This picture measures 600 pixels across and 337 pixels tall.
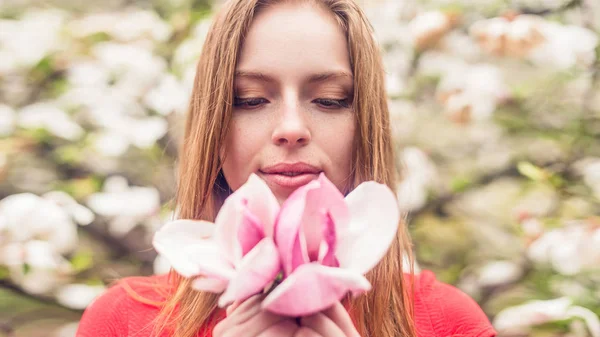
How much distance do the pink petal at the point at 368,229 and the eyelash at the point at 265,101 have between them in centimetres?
28

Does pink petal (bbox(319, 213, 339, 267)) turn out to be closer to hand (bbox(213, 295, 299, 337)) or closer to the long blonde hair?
hand (bbox(213, 295, 299, 337))

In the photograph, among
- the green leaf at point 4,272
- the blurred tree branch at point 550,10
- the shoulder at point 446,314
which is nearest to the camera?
the shoulder at point 446,314

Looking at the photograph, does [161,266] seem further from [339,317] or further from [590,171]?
[590,171]

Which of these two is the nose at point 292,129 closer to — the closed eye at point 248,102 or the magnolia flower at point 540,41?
the closed eye at point 248,102

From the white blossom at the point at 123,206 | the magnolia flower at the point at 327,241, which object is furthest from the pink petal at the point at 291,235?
the white blossom at the point at 123,206

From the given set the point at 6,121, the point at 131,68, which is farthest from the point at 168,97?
the point at 6,121

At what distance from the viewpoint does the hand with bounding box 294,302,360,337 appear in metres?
0.46

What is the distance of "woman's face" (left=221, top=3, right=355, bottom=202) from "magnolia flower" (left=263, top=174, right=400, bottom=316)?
0.76 feet

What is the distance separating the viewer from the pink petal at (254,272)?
41 centimetres

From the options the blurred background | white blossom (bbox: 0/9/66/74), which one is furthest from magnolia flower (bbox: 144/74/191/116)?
white blossom (bbox: 0/9/66/74)

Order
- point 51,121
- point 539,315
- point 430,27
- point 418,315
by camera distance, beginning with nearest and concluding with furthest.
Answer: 1. point 418,315
2. point 539,315
3. point 51,121
4. point 430,27

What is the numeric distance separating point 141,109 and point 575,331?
0.95 meters

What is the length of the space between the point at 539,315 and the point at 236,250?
0.78m

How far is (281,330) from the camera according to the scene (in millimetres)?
457
